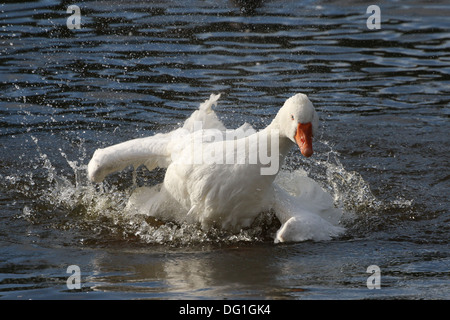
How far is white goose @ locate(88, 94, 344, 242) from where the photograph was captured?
5.68m

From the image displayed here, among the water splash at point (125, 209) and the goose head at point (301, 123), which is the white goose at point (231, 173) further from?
the water splash at point (125, 209)

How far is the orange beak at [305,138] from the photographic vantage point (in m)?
5.43

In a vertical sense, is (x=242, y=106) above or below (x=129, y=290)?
above

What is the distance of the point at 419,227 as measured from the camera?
21.5 ft

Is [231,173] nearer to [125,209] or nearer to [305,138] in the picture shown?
[305,138]

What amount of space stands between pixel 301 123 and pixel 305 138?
12cm

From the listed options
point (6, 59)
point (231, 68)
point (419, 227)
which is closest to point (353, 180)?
point (419, 227)

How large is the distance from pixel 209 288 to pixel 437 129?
5210 mm

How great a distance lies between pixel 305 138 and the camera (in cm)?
544

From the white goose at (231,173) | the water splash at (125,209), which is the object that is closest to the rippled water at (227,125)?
the water splash at (125,209)

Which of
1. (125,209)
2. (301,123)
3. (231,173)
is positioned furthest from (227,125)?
(301,123)

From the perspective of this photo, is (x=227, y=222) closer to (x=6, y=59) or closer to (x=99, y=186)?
(x=99, y=186)

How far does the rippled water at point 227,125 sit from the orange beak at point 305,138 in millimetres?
883
